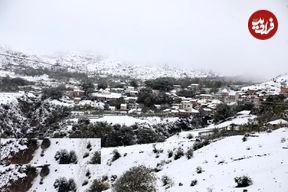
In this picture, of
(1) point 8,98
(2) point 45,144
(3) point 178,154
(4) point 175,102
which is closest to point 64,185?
(2) point 45,144

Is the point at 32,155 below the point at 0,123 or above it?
above

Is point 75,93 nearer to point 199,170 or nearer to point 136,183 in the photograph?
point 199,170

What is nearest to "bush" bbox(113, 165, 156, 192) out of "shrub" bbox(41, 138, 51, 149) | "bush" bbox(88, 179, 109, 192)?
"bush" bbox(88, 179, 109, 192)

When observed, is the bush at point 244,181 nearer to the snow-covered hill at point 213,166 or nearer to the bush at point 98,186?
the snow-covered hill at point 213,166

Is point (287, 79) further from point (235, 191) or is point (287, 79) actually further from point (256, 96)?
point (235, 191)

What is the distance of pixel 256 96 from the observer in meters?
73.4

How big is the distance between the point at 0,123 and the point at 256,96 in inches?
2013

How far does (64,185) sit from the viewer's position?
2467cm

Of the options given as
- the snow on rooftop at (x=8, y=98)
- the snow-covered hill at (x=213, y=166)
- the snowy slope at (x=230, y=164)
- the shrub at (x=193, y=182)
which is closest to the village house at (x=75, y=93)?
the snow on rooftop at (x=8, y=98)

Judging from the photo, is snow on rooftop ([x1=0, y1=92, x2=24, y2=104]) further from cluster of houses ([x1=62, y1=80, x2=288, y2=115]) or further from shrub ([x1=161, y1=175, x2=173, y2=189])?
shrub ([x1=161, y1=175, x2=173, y2=189])

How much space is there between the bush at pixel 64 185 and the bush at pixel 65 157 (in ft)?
4.51

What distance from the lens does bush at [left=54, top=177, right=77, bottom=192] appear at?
2461cm

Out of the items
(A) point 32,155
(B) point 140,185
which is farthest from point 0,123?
(B) point 140,185

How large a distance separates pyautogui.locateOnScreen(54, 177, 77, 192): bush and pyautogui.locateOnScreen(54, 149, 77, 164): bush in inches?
54.1
